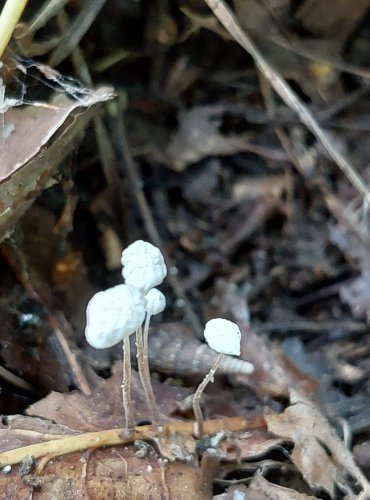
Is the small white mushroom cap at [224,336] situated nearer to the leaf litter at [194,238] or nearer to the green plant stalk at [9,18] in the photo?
the leaf litter at [194,238]

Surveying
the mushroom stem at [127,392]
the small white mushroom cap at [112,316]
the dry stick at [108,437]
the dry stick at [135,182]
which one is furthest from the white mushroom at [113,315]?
the dry stick at [135,182]

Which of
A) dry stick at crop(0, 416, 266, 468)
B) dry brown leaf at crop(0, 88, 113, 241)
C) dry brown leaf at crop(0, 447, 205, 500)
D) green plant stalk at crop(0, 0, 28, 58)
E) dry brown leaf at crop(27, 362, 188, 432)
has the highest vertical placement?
green plant stalk at crop(0, 0, 28, 58)

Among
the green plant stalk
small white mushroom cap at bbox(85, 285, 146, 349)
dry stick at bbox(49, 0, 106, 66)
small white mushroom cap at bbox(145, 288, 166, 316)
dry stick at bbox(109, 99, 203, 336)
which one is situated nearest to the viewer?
small white mushroom cap at bbox(85, 285, 146, 349)

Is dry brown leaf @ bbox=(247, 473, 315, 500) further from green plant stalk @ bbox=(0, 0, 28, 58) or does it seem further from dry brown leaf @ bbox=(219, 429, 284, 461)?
green plant stalk @ bbox=(0, 0, 28, 58)

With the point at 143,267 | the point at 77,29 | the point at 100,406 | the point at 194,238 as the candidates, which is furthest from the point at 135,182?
the point at 143,267

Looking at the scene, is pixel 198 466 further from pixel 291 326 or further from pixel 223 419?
pixel 291 326

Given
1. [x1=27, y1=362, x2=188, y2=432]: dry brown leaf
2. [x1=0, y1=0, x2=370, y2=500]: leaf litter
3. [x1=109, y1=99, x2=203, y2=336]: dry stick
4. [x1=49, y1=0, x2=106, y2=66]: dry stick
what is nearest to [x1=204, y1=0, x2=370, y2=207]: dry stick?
[x1=0, y1=0, x2=370, y2=500]: leaf litter
